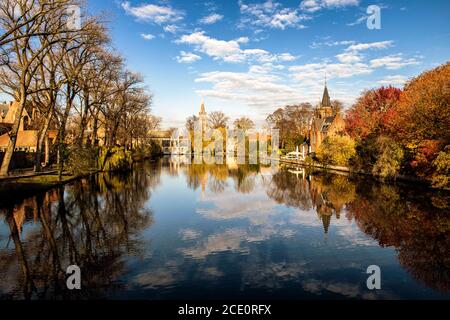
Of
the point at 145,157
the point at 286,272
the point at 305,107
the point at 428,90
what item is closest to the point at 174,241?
→ the point at 286,272

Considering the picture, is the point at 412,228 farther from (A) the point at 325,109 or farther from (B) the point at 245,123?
(B) the point at 245,123

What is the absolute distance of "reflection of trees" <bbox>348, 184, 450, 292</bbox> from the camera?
370 inches

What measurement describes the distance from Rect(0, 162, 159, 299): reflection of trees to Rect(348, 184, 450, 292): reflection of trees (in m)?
8.29

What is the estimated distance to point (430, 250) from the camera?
1099 centimetres

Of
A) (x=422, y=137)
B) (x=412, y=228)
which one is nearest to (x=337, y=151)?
(x=422, y=137)

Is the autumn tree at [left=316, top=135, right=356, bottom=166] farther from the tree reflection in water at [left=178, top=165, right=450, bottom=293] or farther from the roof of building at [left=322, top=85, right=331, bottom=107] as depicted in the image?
the roof of building at [left=322, top=85, right=331, bottom=107]

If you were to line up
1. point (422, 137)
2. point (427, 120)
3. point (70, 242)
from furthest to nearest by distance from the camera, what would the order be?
point (422, 137) < point (427, 120) < point (70, 242)

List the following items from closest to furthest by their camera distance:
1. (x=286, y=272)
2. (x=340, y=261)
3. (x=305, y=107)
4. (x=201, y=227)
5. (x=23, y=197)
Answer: (x=286, y=272)
(x=340, y=261)
(x=201, y=227)
(x=23, y=197)
(x=305, y=107)

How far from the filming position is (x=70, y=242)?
11.3 meters

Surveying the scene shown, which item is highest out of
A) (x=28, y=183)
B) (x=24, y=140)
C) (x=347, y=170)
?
(x=24, y=140)

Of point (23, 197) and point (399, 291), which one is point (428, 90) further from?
point (23, 197)

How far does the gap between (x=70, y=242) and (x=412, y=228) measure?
43.2 ft

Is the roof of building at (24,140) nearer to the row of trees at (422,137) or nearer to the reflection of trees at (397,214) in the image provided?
the reflection of trees at (397,214)
